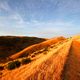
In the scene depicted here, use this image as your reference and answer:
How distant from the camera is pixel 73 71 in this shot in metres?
12.5

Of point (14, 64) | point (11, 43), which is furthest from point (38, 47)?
point (14, 64)

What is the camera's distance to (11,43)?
224 ft

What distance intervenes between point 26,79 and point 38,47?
34.4 metres

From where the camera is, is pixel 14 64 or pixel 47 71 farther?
pixel 14 64

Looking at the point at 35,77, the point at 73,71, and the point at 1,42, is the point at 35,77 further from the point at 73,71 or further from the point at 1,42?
the point at 1,42

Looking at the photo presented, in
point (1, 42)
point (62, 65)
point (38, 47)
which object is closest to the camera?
point (62, 65)

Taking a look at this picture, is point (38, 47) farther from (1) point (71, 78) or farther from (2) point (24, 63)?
(1) point (71, 78)

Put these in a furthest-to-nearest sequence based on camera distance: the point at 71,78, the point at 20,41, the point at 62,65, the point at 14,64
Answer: the point at 20,41
the point at 14,64
the point at 62,65
the point at 71,78

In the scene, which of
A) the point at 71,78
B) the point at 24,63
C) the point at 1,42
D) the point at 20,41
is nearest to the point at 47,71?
the point at 71,78

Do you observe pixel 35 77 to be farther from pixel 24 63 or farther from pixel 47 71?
pixel 24 63

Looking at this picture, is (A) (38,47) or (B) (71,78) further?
(A) (38,47)

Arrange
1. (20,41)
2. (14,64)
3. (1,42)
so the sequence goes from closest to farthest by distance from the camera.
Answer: (14,64) → (1,42) → (20,41)

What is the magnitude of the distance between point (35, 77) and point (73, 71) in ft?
8.47

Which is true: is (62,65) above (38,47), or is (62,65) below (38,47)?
above
